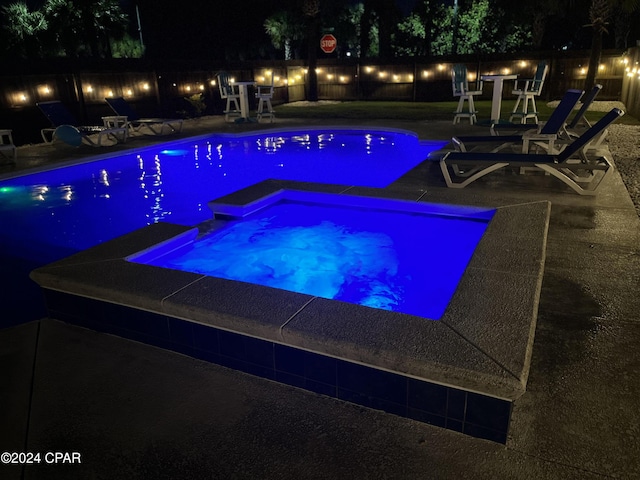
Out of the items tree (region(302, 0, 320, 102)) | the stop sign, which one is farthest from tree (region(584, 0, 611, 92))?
the stop sign

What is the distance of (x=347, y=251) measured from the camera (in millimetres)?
5336

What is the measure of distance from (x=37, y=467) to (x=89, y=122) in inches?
577

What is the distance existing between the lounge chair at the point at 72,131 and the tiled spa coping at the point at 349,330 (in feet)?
29.5

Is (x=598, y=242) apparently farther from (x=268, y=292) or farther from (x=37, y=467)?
(x=37, y=467)

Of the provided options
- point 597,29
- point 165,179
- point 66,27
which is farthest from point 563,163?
point 66,27

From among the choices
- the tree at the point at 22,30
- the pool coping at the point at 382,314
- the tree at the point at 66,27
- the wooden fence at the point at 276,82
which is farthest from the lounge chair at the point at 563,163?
the tree at the point at 22,30

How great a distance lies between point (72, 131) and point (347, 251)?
918 centimetres

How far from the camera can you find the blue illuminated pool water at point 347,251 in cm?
442

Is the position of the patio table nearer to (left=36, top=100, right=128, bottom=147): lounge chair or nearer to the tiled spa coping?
the tiled spa coping

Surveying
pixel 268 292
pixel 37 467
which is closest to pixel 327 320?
pixel 268 292

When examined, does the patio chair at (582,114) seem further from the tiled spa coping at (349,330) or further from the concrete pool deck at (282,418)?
the concrete pool deck at (282,418)

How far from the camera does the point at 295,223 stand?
6039 mm

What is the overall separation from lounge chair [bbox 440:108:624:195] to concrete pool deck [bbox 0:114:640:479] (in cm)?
277

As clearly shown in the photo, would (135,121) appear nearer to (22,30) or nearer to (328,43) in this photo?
(22,30)
